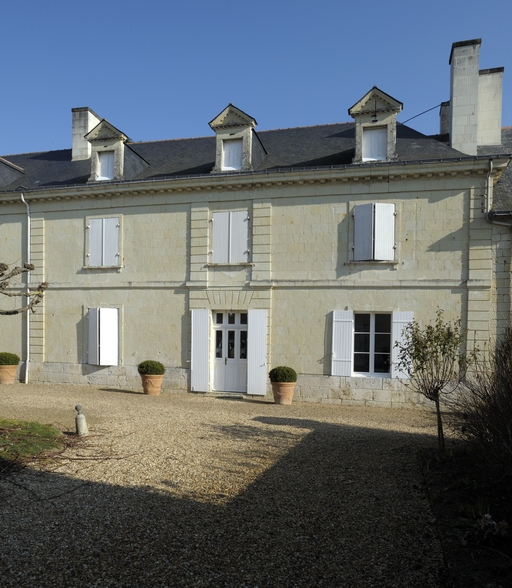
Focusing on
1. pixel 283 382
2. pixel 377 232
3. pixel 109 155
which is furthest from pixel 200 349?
pixel 109 155

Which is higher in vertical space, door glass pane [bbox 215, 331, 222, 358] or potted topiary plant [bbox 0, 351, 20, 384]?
door glass pane [bbox 215, 331, 222, 358]

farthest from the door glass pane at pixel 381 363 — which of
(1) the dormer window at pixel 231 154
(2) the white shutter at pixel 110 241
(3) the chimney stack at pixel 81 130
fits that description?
(3) the chimney stack at pixel 81 130

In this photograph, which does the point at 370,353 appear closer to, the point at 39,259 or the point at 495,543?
the point at 495,543

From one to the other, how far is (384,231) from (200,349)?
477cm

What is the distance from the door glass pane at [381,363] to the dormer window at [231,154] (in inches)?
209

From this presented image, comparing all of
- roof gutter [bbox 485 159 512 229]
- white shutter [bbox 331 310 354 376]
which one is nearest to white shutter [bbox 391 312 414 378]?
white shutter [bbox 331 310 354 376]

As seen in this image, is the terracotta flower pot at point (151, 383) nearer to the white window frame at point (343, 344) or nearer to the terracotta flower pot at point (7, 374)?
the terracotta flower pot at point (7, 374)

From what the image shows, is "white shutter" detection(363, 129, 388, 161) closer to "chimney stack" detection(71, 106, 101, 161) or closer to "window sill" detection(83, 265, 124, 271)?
"window sill" detection(83, 265, 124, 271)

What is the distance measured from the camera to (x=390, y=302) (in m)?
9.99

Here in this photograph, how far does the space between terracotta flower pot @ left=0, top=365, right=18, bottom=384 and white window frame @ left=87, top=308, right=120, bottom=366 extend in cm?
215

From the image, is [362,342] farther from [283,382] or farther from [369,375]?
[283,382]

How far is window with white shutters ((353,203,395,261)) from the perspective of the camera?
9.91 meters

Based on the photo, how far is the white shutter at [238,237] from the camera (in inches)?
428

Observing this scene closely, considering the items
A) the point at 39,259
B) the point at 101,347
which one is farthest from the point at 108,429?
the point at 39,259
